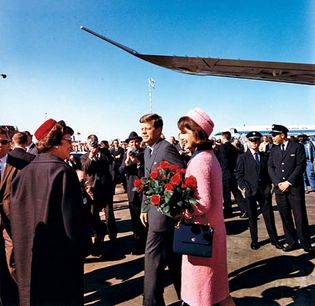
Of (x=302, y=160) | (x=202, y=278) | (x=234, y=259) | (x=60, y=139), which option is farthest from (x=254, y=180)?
(x=60, y=139)

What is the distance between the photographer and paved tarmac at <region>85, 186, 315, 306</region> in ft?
11.8

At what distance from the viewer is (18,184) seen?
2.31 metres

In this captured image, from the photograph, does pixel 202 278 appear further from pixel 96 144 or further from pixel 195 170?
pixel 96 144

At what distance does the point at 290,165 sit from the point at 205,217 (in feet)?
10.7

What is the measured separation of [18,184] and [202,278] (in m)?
1.59

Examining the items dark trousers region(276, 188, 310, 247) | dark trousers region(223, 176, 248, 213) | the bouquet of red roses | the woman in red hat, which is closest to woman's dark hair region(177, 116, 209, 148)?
the bouquet of red roses

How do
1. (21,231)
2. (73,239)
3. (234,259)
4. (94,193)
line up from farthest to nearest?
(94,193)
(234,259)
(21,231)
(73,239)

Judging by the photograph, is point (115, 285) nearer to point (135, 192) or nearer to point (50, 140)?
point (135, 192)

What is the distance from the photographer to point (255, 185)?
5555 millimetres

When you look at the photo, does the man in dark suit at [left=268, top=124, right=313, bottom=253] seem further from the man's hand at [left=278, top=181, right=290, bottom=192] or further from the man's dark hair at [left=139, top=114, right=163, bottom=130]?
the man's dark hair at [left=139, top=114, right=163, bottom=130]

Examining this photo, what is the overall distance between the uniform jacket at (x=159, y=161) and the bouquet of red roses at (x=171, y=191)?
60 cm

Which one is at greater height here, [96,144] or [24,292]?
[96,144]

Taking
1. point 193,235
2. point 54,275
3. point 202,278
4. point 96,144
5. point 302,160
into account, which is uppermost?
point 96,144

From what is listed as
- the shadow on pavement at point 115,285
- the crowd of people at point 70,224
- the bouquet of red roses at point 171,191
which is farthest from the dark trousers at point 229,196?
the bouquet of red roses at point 171,191
